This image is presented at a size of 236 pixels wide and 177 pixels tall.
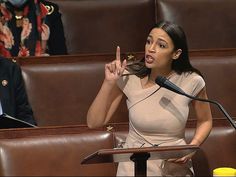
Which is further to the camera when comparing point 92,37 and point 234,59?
point 92,37

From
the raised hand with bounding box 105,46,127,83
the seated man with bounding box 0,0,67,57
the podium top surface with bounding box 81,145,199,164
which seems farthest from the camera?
the seated man with bounding box 0,0,67,57

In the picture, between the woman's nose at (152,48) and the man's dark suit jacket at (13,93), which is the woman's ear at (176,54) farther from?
the man's dark suit jacket at (13,93)

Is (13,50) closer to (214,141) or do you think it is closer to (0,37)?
(0,37)

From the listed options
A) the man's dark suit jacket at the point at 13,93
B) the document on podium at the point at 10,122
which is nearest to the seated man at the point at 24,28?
the man's dark suit jacket at the point at 13,93

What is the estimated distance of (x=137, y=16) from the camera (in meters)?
0.94

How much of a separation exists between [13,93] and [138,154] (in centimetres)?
37

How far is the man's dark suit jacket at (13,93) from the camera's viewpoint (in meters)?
0.73

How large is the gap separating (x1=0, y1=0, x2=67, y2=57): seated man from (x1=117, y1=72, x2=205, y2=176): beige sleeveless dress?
32 cm

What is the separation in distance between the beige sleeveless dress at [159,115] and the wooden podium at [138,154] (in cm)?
14

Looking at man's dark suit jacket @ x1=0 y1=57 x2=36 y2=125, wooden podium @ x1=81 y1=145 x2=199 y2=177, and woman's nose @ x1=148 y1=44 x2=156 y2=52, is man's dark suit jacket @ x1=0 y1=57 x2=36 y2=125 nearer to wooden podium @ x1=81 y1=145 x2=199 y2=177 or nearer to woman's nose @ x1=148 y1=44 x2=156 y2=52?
woman's nose @ x1=148 y1=44 x2=156 y2=52

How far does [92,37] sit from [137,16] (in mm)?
83

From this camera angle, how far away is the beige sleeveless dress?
562 mm

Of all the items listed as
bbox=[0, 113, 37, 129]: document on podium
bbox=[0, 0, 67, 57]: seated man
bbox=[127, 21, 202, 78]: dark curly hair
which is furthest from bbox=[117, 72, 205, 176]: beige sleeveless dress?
bbox=[0, 0, 67, 57]: seated man

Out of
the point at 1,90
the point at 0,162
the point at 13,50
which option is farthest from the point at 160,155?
the point at 13,50
